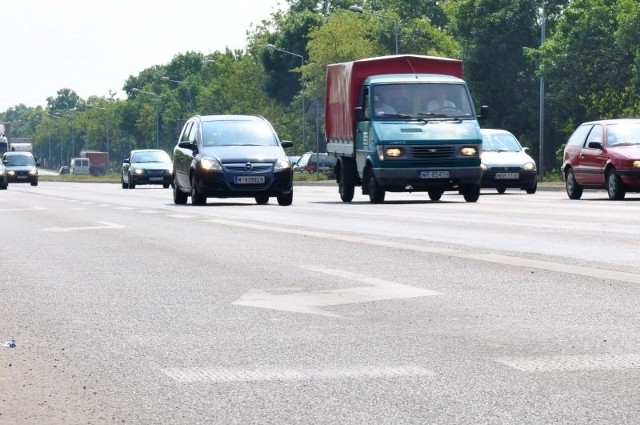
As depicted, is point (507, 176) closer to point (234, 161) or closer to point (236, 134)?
point (236, 134)

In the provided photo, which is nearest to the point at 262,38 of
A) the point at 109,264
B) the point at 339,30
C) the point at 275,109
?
the point at 275,109

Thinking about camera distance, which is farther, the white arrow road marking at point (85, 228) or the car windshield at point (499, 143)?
the car windshield at point (499, 143)

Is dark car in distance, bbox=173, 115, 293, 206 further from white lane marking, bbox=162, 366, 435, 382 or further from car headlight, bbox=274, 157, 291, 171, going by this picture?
white lane marking, bbox=162, 366, 435, 382

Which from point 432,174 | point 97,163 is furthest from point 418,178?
point 97,163

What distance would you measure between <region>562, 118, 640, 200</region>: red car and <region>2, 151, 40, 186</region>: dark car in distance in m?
44.0

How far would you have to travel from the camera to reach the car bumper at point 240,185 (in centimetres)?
2816

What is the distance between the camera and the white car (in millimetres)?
34688

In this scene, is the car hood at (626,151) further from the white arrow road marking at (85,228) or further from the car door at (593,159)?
the white arrow road marking at (85,228)

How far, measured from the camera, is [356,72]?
30.2 m

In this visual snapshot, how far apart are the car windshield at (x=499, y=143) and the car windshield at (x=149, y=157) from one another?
20.6 metres

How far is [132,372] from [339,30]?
287ft

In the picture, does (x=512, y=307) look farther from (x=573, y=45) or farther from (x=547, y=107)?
(x=547, y=107)

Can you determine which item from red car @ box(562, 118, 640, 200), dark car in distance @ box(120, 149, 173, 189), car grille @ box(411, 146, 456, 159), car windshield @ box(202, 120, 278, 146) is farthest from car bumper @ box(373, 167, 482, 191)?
dark car in distance @ box(120, 149, 173, 189)

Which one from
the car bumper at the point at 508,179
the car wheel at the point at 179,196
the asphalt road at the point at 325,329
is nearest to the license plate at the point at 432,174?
the car wheel at the point at 179,196
